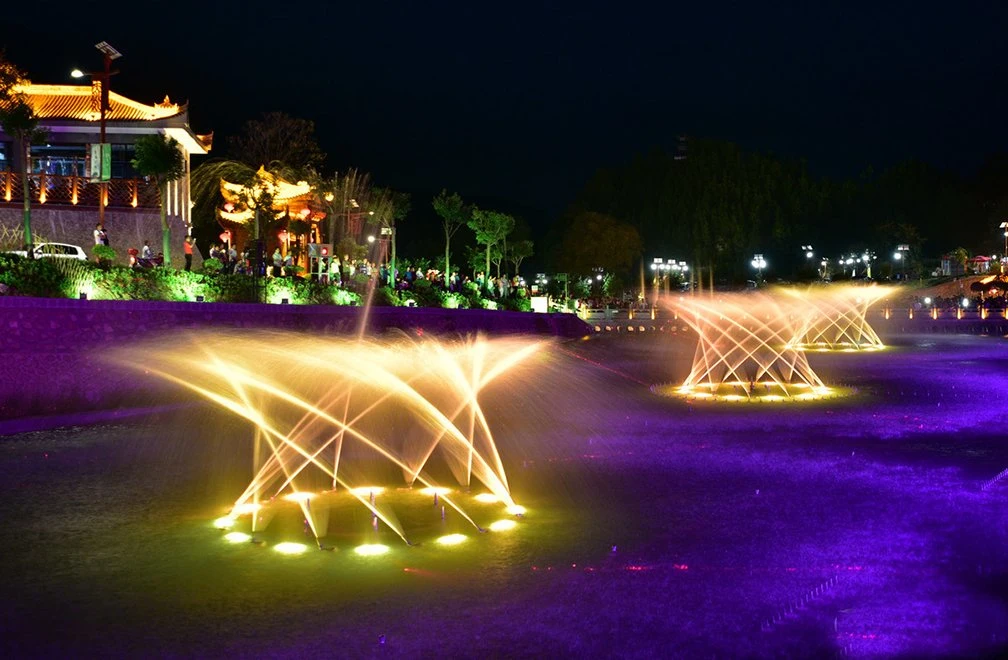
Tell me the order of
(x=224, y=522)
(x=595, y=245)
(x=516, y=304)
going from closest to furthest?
(x=224, y=522), (x=516, y=304), (x=595, y=245)

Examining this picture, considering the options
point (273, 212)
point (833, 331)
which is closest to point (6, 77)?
point (273, 212)

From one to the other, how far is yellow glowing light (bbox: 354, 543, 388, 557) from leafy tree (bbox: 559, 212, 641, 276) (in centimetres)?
8716

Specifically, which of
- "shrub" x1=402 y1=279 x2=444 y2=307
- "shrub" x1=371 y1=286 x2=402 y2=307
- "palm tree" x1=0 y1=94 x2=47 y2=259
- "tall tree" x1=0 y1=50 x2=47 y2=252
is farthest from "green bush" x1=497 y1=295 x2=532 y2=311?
"palm tree" x1=0 y1=94 x2=47 y2=259

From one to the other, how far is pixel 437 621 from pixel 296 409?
1307 centimetres

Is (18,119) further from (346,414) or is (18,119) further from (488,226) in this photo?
(488,226)

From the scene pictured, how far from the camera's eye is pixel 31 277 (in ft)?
74.8

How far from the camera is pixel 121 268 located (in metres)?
25.7

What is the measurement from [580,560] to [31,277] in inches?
755

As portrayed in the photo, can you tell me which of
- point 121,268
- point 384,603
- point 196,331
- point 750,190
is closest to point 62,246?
point 121,268

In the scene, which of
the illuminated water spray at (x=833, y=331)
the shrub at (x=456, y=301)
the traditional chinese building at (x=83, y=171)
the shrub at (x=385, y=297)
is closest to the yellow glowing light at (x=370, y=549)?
the illuminated water spray at (x=833, y=331)

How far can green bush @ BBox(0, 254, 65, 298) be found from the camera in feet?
72.9

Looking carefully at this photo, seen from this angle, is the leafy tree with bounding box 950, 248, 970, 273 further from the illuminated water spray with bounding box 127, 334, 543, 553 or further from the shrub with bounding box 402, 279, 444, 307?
the illuminated water spray with bounding box 127, 334, 543, 553

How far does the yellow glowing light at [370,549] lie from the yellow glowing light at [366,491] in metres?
2.01

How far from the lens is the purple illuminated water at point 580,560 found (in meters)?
5.89
